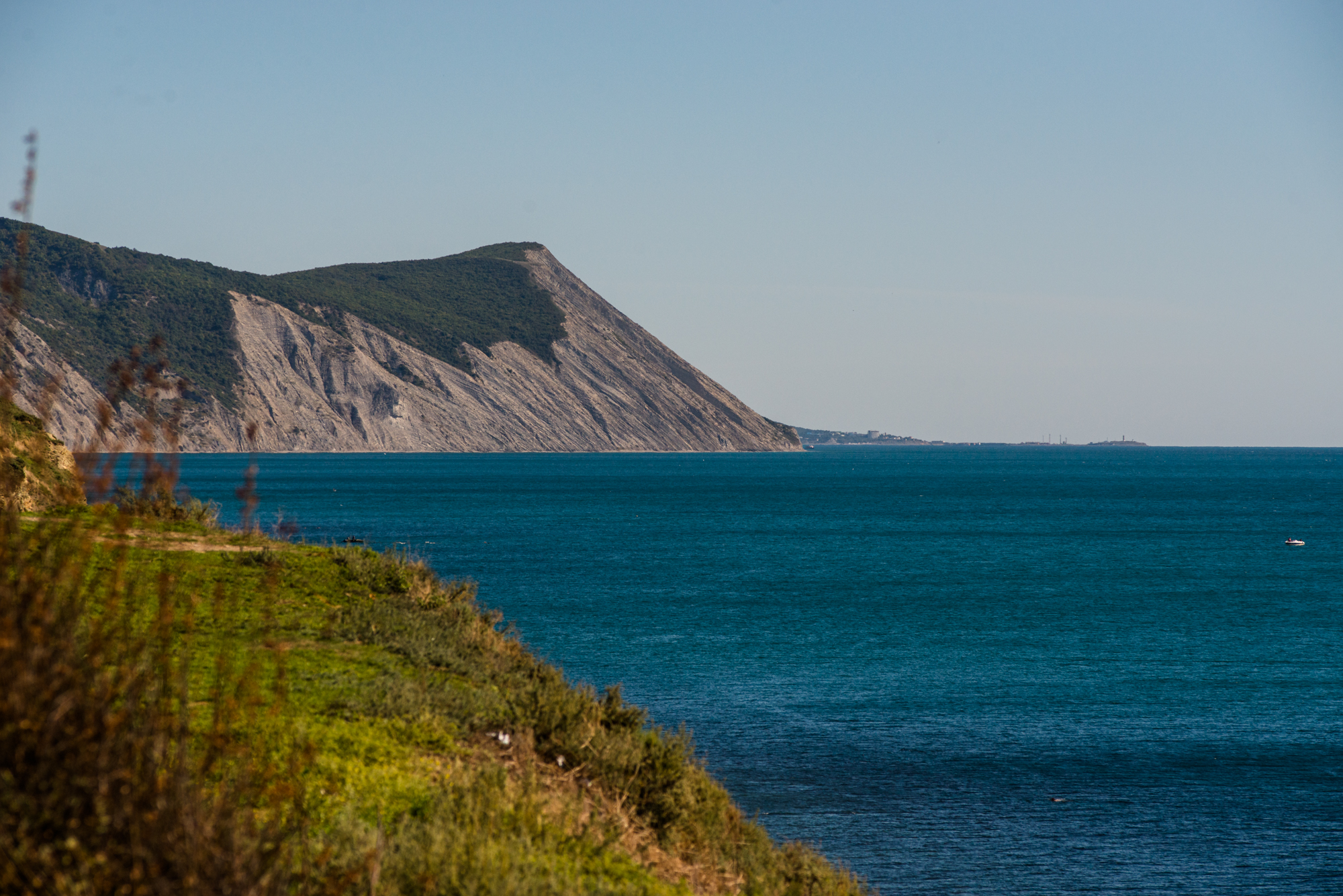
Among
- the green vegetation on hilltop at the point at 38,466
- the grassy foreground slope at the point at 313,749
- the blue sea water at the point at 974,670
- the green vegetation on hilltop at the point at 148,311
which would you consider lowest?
the blue sea water at the point at 974,670

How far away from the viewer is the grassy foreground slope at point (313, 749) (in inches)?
166

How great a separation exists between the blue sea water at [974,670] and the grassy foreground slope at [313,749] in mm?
6471

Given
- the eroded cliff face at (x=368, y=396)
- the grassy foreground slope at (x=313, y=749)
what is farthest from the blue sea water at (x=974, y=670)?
the eroded cliff face at (x=368, y=396)

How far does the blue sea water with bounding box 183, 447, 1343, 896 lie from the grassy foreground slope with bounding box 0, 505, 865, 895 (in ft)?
21.2

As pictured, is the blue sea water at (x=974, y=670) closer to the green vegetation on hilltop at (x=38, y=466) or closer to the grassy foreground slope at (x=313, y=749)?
the grassy foreground slope at (x=313, y=749)

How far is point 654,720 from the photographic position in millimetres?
23266

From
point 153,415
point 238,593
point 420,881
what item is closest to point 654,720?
point 238,593

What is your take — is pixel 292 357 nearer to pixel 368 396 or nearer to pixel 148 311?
pixel 368 396

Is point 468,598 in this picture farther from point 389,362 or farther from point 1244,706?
point 389,362

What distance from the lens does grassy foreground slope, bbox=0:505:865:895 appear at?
166 inches

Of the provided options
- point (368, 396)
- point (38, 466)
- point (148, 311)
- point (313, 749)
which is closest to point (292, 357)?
point (368, 396)

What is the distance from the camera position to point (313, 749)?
5309mm

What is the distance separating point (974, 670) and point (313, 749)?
27.2 metres

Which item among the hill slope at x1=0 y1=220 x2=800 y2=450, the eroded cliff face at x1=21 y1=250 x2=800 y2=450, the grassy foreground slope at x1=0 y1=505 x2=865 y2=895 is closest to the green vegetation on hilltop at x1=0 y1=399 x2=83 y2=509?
the grassy foreground slope at x1=0 y1=505 x2=865 y2=895
